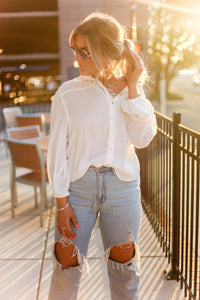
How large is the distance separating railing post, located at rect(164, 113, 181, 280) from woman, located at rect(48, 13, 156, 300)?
3.66 ft

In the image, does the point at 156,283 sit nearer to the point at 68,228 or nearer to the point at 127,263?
the point at 127,263

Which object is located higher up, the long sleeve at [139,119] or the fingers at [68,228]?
the long sleeve at [139,119]

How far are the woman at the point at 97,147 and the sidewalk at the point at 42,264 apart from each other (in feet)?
3.99

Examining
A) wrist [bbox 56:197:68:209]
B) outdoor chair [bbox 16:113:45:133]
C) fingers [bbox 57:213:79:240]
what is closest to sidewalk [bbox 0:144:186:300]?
fingers [bbox 57:213:79:240]

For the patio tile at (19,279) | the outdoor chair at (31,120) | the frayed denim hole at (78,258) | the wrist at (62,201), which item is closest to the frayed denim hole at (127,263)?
the frayed denim hole at (78,258)

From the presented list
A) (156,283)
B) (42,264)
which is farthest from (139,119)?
(42,264)

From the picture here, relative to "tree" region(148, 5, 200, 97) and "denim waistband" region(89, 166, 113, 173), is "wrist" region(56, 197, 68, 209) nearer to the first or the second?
"denim waistband" region(89, 166, 113, 173)

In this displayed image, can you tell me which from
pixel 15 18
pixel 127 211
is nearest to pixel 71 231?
pixel 127 211

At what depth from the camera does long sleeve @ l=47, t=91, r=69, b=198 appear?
6.76 feet

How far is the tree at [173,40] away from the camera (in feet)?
78.5

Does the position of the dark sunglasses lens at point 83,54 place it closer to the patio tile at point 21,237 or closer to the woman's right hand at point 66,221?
the woman's right hand at point 66,221

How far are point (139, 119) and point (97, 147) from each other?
262 mm

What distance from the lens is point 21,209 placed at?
5.50 metres

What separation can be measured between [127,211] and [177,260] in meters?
1.49
